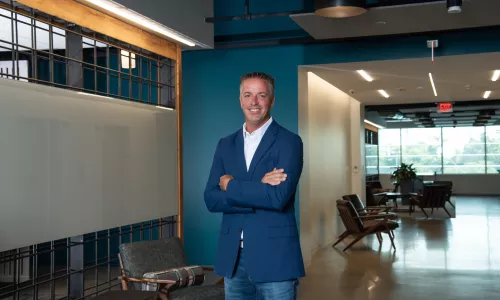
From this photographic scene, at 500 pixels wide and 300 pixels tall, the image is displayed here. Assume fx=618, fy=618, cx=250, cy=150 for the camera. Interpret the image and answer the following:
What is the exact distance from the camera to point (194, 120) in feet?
28.8

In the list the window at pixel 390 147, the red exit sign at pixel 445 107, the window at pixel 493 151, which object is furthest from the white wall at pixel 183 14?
the window at pixel 493 151

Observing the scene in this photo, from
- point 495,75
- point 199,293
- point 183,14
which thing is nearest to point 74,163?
point 199,293

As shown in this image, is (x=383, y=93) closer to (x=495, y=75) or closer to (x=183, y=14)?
(x=495, y=75)

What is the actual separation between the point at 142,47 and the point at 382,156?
2347 centimetres

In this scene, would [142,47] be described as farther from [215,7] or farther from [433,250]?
[433,250]

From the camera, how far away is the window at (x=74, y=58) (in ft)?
15.8

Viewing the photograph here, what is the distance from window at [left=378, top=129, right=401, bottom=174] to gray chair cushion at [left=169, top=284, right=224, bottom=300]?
24.5m

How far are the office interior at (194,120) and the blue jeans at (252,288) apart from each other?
2232 millimetres

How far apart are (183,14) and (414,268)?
4.85m

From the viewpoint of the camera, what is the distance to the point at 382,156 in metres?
28.7

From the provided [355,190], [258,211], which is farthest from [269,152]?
[355,190]

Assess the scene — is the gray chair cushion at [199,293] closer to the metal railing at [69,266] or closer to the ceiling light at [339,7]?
the metal railing at [69,266]

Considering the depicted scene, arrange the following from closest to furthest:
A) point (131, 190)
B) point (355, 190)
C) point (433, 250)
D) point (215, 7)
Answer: point (131, 190)
point (215, 7)
point (433, 250)
point (355, 190)

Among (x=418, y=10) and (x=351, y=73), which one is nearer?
(x=418, y=10)
